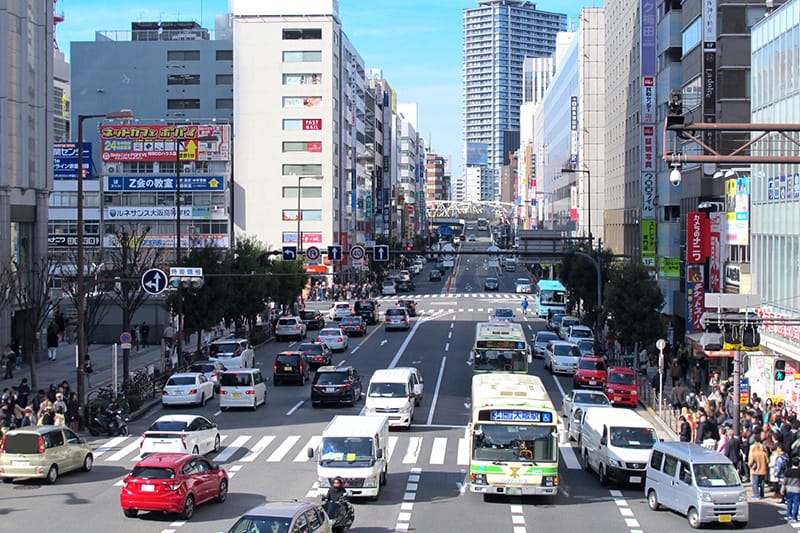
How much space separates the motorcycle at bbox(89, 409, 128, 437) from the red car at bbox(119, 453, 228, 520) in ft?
41.4

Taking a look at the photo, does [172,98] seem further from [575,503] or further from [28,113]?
[575,503]

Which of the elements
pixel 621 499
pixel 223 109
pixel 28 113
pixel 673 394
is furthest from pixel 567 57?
pixel 621 499

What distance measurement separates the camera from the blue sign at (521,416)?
25.2 m

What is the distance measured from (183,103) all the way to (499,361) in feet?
306

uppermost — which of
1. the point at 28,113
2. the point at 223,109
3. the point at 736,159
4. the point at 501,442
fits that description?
the point at 223,109

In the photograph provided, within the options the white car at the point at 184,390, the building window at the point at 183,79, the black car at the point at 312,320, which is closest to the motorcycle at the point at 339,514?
the white car at the point at 184,390

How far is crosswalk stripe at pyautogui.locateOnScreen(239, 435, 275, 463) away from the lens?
3130 cm

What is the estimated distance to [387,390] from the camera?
121 feet

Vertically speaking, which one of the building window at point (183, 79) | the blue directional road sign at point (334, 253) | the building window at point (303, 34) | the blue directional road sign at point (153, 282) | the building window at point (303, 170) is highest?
the building window at point (303, 34)

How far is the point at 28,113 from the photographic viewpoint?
55750 mm

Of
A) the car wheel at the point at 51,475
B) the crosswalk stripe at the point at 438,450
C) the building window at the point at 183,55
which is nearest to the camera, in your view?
the car wheel at the point at 51,475

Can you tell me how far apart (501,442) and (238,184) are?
3880 inches

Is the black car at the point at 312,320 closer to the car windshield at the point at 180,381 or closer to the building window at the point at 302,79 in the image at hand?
the car windshield at the point at 180,381

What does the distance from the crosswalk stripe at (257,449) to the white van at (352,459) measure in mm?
5876
